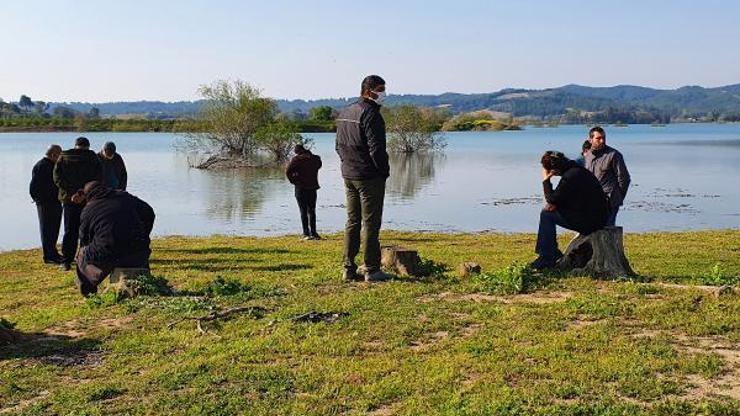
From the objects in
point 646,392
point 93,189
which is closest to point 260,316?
point 93,189

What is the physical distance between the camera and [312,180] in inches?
616

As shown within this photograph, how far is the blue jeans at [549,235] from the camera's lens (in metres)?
9.14

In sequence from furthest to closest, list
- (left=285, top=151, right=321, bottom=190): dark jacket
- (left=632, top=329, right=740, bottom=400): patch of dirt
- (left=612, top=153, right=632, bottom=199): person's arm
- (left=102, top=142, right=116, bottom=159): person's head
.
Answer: (left=285, top=151, right=321, bottom=190): dark jacket < (left=102, top=142, right=116, bottom=159): person's head < (left=612, top=153, right=632, bottom=199): person's arm < (left=632, top=329, right=740, bottom=400): patch of dirt

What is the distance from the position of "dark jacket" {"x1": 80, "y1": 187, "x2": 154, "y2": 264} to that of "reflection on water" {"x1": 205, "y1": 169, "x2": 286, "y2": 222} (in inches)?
549

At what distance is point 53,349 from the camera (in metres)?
6.39

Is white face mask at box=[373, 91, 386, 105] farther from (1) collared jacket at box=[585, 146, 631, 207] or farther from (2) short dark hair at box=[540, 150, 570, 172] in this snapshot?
(1) collared jacket at box=[585, 146, 631, 207]

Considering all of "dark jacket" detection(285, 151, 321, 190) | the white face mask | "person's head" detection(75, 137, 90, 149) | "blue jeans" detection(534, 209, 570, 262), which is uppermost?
the white face mask

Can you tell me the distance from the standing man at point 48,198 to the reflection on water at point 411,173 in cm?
1877

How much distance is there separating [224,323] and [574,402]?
3413 mm

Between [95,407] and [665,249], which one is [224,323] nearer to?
[95,407]

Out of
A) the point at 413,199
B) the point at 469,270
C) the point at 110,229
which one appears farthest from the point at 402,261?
the point at 413,199

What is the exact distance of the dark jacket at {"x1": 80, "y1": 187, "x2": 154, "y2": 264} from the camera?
27.9 ft

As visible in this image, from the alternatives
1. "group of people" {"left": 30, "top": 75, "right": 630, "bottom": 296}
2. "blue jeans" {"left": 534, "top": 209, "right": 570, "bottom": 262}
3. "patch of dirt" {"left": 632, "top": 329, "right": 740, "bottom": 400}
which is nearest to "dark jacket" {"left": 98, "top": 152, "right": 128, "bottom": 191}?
"group of people" {"left": 30, "top": 75, "right": 630, "bottom": 296}

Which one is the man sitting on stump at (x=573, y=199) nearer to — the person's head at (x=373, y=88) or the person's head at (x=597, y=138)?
the person's head at (x=597, y=138)
